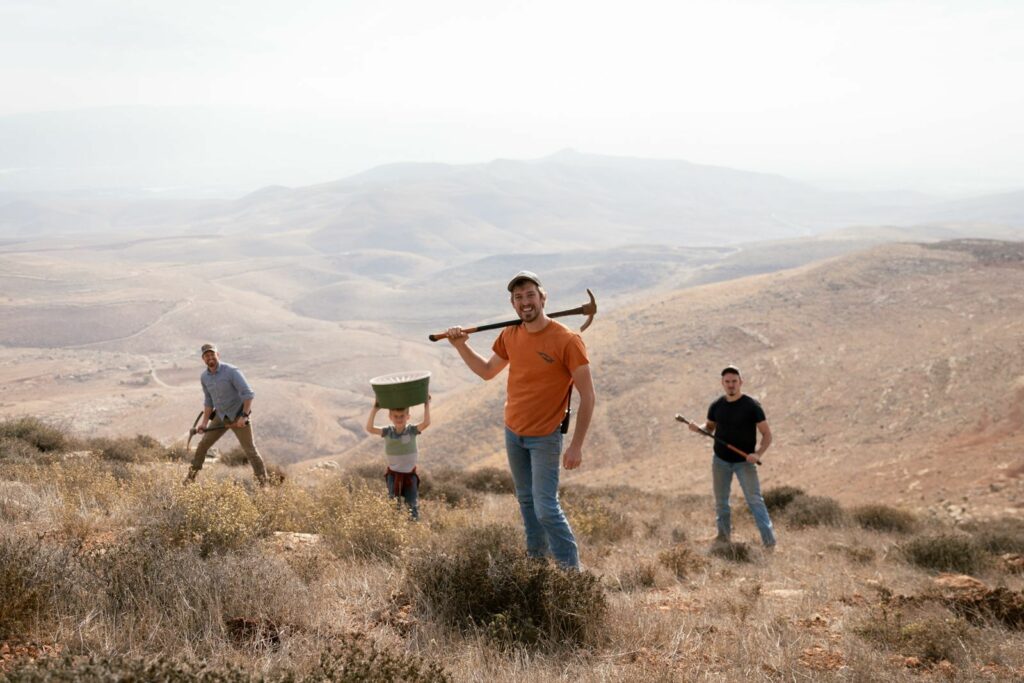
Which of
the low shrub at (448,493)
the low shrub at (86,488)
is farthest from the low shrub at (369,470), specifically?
the low shrub at (86,488)

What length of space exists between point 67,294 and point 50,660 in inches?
4803

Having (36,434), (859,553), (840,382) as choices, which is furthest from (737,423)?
(840,382)

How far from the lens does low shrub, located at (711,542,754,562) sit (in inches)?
281

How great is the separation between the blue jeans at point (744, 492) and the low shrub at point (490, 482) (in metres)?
5.23

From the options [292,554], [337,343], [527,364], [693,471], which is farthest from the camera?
[337,343]

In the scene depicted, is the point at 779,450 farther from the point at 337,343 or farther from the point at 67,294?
the point at 67,294

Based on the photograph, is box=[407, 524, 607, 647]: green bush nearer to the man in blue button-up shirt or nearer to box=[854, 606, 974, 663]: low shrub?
box=[854, 606, 974, 663]: low shrub

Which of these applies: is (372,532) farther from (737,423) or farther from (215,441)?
(737,423)

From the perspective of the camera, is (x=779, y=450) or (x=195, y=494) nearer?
(x=195, y=494)

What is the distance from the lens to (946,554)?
6766 millimetres

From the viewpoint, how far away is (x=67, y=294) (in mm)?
104062

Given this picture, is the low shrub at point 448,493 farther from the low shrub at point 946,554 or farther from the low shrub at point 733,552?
the low shrub at point 946,554

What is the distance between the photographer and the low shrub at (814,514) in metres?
9.97

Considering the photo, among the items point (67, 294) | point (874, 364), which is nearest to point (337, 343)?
point (67, 294)
